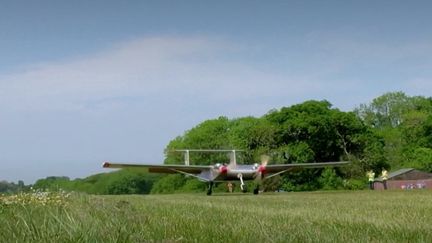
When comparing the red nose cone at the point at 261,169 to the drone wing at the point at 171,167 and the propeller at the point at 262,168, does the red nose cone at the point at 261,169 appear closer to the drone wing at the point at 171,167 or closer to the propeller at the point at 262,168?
the propeller at the point at 262,168

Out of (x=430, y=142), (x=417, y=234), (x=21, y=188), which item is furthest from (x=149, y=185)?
(x=417, y=234)

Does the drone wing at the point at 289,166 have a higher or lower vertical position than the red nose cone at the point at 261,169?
higher

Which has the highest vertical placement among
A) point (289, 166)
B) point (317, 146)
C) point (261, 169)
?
point (317, 146)

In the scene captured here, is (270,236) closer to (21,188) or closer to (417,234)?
(417,234)

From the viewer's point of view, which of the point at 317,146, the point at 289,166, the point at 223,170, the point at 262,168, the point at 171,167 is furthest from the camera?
the point at 317,146

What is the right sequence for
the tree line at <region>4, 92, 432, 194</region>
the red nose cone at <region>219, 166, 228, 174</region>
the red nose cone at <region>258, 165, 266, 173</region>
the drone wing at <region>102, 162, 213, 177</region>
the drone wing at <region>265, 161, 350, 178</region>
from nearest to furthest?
the red nose cone at <region>258, 165, 266, 173</region> < the red nose cone at <region>219, 166, 228, 174</region> < the drone wing at <region>102, 162, 213, 177</region> < the drone wing at <region>265, 161, 350, 178</region> < the tree line at <region>4, 92, 432, 194</region>

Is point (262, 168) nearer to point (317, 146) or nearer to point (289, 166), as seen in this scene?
point (289, 166)

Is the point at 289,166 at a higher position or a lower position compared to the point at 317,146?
lower

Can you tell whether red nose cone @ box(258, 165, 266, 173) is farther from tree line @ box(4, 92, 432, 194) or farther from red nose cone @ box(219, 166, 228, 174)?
tree line @ box(4, 92, 432, 194)

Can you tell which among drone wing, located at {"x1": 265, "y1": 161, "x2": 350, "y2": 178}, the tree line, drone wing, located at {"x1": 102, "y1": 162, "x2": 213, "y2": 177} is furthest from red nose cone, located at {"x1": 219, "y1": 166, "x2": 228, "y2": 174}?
the tree line

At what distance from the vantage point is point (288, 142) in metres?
62.6

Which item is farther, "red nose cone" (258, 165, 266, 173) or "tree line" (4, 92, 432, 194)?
"tree line" (4, 92, 432, 194)

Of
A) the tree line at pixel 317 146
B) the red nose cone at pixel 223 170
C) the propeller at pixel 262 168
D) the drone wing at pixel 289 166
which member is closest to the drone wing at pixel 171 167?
the red nose cone at pixel 223 170

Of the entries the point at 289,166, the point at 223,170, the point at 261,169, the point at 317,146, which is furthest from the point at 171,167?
the point at 317,146
